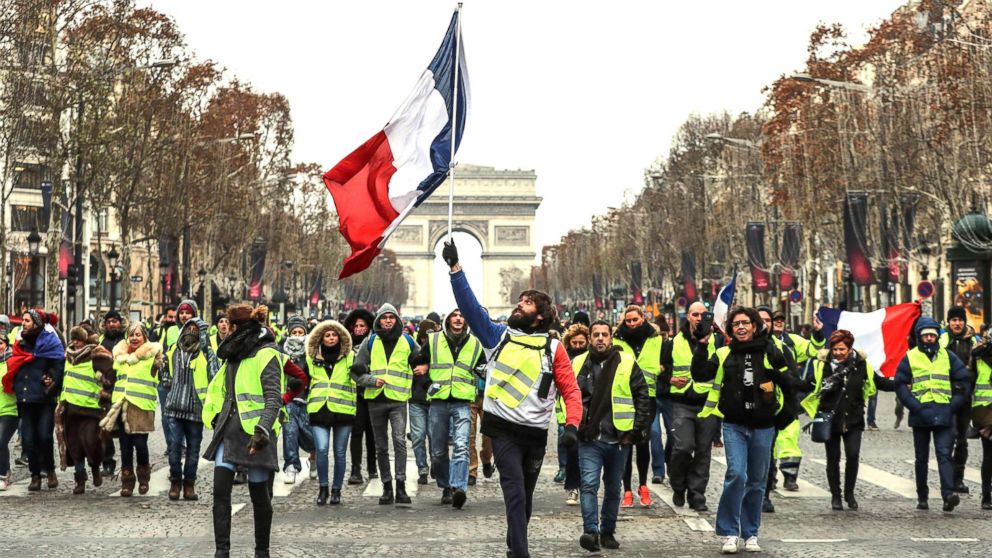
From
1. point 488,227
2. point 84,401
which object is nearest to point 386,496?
point 84,401

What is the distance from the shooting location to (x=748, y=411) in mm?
11719

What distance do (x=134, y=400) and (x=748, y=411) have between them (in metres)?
6.19

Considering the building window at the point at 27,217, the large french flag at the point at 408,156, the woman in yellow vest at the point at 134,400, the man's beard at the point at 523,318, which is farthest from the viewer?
the building window at the point at 27,217

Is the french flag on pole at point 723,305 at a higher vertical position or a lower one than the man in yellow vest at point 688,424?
higher

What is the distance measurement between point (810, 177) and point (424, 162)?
40.1m

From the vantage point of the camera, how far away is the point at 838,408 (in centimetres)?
1463

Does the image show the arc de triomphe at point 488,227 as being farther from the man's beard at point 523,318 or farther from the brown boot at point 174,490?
the man's beard at point 523,318

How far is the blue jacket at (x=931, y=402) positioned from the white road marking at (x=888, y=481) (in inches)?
45.0

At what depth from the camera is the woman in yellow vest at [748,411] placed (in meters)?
11.7

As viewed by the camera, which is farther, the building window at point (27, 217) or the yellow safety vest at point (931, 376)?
the building window at point (27, 217)

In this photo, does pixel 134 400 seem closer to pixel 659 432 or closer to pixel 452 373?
pixel 452 373

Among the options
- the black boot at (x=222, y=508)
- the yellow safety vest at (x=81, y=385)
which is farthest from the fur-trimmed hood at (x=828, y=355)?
the yellow safety vest at (x=81, y=385)

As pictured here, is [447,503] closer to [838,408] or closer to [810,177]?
[838,408]

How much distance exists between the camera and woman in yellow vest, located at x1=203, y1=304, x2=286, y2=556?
1075 centimetres
